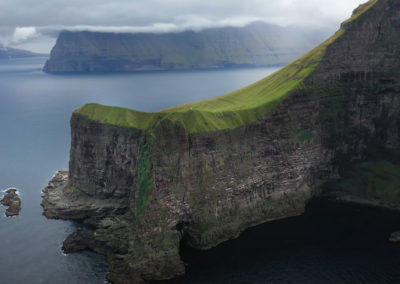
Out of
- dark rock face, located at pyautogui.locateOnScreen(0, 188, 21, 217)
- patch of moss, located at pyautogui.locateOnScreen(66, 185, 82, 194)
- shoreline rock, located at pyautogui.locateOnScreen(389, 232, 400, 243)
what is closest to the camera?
shoreline rock, located at pyautogui.locateOnScreen(389, 232, 400, 243)

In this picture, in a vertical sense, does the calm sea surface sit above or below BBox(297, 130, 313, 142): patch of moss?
below

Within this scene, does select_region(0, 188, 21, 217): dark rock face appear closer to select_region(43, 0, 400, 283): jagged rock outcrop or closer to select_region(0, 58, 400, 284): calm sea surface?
select_region(0, 58, 400, 284): calm sea surface

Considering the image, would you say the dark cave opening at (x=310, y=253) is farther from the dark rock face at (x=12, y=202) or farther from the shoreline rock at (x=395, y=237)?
the dark rock face at (x=12, y=202)

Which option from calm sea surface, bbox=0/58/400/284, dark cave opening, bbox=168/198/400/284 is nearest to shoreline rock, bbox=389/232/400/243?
dark cave opening, bbox=168/198/400/284

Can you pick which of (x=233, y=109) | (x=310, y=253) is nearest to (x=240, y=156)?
(x=233, y=109)

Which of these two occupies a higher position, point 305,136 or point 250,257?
point 305,136

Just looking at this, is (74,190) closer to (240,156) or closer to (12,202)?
(12,202)
